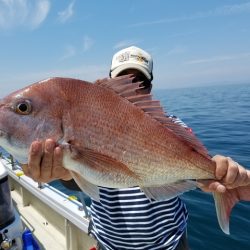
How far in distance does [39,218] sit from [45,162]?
4886 mm

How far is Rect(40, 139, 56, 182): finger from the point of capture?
1.97 m

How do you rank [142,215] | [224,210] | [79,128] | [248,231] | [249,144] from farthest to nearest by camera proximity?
[249,144] < [248,231] < [142,215] < [224,210] < [79,128]

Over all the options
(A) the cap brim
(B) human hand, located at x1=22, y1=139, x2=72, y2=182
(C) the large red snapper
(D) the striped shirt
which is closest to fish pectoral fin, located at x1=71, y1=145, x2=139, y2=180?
(C) the large red snapper

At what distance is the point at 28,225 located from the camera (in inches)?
249

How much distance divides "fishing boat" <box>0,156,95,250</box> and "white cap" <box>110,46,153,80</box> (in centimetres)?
213

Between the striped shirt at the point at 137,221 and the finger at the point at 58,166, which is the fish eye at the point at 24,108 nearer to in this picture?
the finger at the point at 58,166

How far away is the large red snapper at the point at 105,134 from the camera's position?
200 centimetres

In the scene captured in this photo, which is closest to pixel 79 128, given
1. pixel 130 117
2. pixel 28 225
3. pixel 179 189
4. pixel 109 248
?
pixel 130 117

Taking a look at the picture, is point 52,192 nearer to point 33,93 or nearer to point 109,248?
point 109,248

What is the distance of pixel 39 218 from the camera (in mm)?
6590

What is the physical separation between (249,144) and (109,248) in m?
9.78

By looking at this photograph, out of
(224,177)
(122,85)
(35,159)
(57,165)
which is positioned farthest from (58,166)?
(224,177)

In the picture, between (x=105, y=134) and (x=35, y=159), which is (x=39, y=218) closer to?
(x=35, y=159)

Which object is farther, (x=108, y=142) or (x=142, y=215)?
(x=142, y=215)
